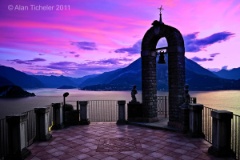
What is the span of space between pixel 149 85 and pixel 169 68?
168 cm

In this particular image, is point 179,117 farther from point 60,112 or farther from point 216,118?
point 60,112

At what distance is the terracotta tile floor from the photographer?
602 cm

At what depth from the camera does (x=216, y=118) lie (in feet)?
19.9

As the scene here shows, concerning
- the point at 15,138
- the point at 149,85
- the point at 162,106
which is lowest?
the point at 162,106

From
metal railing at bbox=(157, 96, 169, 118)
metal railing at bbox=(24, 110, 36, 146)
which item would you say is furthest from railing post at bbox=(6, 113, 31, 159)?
metal railing at bbox=(157, 96, 169, 118)

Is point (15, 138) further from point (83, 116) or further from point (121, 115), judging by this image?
point (121, 115)

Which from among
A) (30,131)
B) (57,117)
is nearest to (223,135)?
(57,117)

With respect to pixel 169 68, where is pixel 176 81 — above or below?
below

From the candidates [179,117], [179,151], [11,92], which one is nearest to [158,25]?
[179,117]

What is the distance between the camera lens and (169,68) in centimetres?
956

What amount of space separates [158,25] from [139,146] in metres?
6.37

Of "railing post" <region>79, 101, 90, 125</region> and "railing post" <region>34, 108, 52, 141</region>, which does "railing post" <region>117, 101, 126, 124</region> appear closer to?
"railing post" <region>79, 101, 90, 125</region>

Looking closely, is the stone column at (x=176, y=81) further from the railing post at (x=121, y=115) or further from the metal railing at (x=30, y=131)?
the metal railing at (x=30, y=131)

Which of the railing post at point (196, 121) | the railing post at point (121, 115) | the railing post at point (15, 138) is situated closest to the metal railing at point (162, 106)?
the railing post at point (121, 115)
